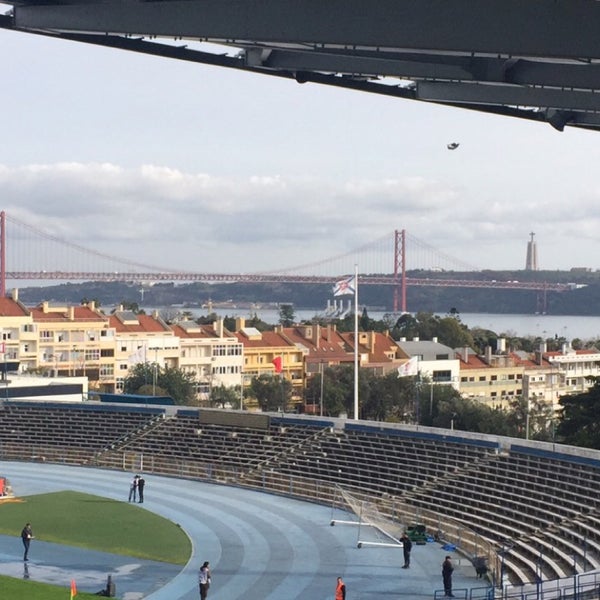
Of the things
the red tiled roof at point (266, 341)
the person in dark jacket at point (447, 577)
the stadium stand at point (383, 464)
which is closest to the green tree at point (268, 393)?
the red tiled roof at point (266, 341)

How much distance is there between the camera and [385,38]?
1304cm

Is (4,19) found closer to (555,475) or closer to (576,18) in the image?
(576,18)

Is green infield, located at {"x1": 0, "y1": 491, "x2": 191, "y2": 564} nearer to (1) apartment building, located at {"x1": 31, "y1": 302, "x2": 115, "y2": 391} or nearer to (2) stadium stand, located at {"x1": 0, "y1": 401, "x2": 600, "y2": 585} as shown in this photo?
(2) stadium stand, located at {"x1": 0, "y1": 401, "x2": 600, "y2": 585}

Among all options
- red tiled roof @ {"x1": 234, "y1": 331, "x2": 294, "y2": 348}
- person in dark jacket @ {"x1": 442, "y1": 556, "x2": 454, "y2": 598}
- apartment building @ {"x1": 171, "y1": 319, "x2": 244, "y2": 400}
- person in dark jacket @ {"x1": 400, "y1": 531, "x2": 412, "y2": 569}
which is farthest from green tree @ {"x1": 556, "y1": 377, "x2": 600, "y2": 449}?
red tiled roof @ {"x1": 234, "y1": 331, "x2": 294, "y2": 348}

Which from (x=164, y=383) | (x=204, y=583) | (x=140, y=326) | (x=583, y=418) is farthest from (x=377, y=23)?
(x=140, y=326)

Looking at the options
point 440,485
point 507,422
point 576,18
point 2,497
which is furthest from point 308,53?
point 507,422

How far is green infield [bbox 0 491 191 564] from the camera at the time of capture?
35.9 metres

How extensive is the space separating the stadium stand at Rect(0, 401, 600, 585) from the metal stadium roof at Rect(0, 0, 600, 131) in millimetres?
14416

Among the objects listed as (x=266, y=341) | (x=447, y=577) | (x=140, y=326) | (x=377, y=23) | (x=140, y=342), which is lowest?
(x=447, y=577)

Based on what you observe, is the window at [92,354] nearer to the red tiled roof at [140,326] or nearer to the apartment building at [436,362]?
the red tiled roof at [140,326]

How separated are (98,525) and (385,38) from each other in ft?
96.3

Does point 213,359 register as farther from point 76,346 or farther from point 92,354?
point 76,346

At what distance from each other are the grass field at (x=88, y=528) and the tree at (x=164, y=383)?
4391 cm

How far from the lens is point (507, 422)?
73812 mm
